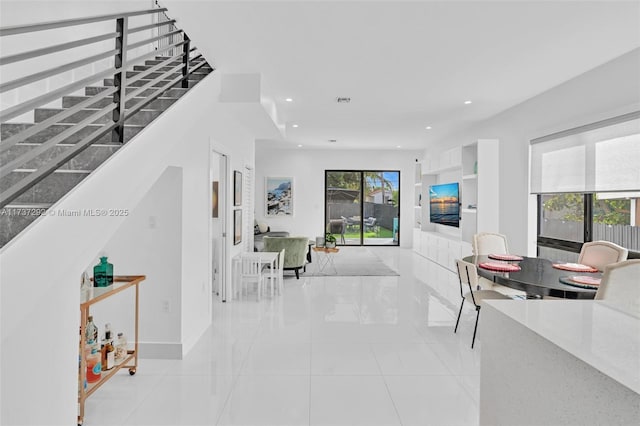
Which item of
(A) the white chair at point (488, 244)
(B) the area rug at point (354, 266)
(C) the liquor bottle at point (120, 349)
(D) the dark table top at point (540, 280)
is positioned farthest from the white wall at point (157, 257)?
(B) the area rug at point (354, 266)

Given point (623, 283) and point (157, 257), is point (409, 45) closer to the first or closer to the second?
point (623, 283)

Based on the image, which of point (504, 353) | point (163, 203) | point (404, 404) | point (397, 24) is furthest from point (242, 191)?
point (504, 353)

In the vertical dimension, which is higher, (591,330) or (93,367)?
(591,330)

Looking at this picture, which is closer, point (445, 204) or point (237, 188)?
point (237, 188)

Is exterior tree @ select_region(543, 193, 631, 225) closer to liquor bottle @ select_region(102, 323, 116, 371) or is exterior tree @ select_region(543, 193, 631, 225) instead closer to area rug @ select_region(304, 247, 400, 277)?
area rug @ select_region(304, 247, 400, 277)

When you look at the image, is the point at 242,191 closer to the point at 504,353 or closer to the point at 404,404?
the point at 404,404

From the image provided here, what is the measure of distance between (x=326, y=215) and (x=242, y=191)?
5.15 metres

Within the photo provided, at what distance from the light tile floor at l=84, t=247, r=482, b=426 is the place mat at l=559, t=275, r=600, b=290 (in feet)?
3.07

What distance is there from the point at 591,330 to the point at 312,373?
2.21m

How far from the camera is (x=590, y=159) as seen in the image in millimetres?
4133

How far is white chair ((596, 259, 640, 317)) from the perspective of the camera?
96.8 inches

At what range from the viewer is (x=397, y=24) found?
2.97 meters

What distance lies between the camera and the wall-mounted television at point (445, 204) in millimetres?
7746

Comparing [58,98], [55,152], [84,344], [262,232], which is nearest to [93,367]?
[84,344]
